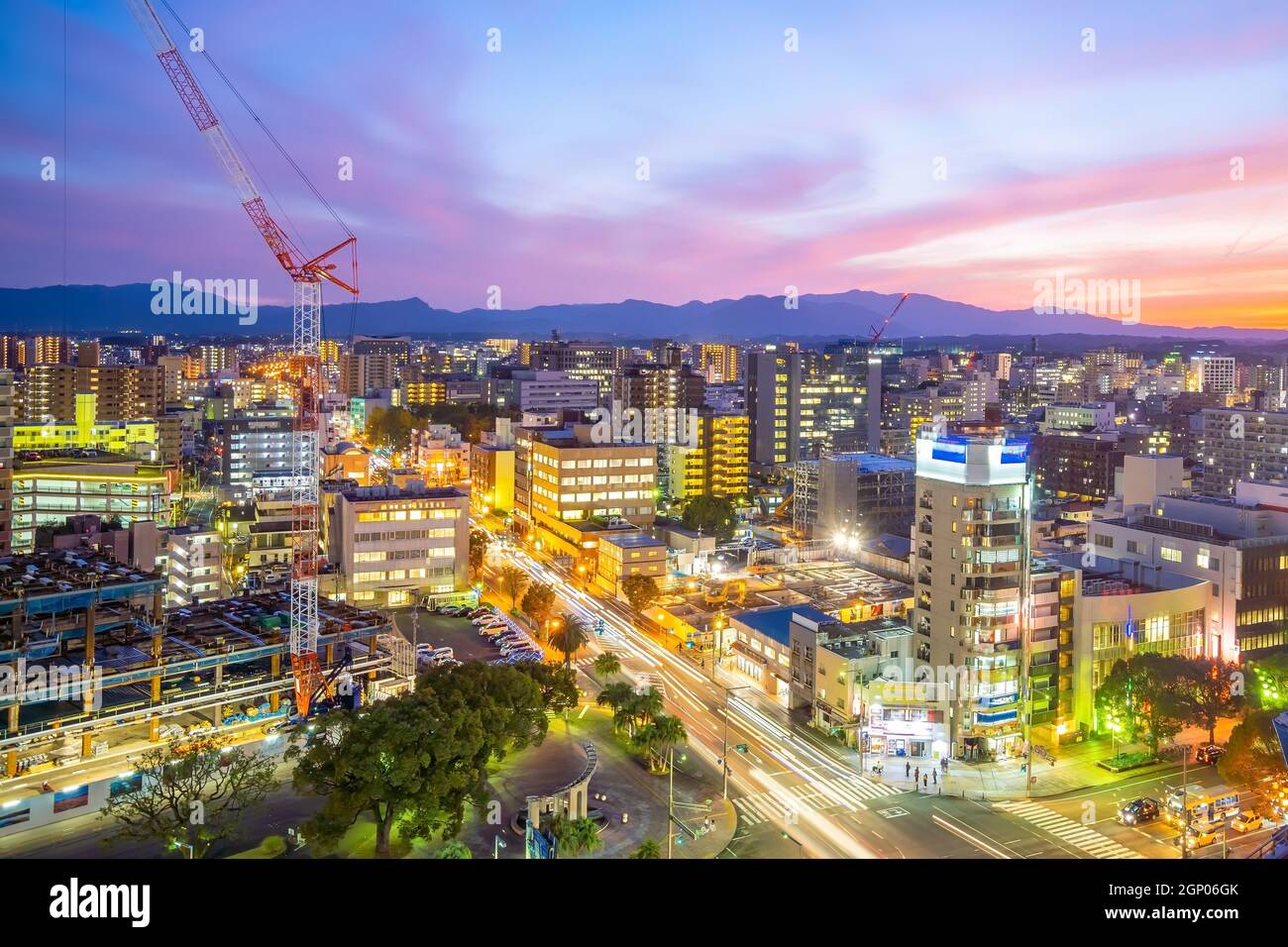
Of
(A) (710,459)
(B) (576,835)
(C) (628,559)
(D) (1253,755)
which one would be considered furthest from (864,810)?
(A) (710,459)

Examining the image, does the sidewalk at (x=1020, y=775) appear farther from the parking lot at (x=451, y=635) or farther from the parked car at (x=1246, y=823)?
the parking lot at (x=451, y=635)

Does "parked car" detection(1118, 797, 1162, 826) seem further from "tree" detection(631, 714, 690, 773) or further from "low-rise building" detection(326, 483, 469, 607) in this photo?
"low-rise building" detection(326, 483, 469, 607)

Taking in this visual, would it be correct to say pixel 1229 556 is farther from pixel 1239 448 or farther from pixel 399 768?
pixel 1239 448

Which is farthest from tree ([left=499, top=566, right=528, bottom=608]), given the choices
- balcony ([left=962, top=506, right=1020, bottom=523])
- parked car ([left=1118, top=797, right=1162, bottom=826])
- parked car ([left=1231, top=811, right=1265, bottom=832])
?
parked car ([left=1231, top=811, right=1265, bottom=832])

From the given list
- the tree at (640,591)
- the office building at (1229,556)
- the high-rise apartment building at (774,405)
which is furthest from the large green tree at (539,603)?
the high-rise apartment building at (774,405)
